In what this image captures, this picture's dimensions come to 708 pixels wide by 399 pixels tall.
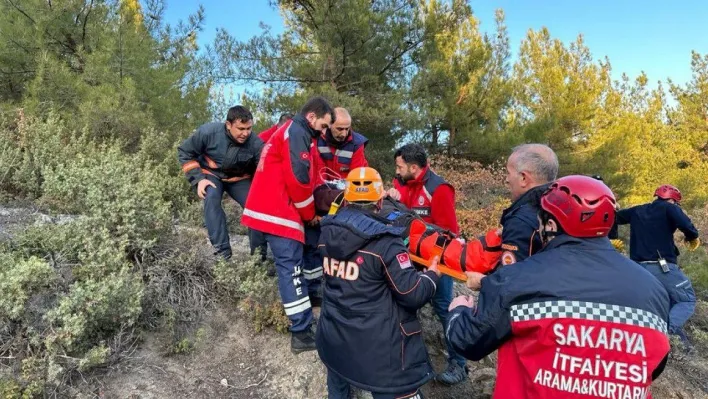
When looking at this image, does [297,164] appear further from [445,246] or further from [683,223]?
[683,223]

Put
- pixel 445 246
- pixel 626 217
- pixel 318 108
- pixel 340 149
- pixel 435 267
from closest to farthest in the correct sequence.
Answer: pixel 435 267 < pixel 445 246 < pixel 318 108 < pixel 340 149 < pixel 626 217

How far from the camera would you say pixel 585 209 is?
1.70 m

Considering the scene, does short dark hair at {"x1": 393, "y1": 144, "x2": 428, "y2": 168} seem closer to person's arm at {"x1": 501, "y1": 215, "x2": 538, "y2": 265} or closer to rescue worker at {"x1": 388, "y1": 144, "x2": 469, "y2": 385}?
rescue worker at {"x1": 388, "y1": 144, "x2": 469, "y2": 385}

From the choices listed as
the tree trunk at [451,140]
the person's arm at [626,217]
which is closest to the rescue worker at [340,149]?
the person's arm at [626,217]

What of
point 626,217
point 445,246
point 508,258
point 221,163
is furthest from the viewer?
point 626,217

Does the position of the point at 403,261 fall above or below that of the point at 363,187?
below

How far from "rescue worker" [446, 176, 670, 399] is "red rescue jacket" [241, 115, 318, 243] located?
2.03m

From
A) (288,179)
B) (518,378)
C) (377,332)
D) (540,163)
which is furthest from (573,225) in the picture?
(288,179)

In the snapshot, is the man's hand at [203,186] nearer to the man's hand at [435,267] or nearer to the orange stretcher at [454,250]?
the orange stretcher at [454,250]

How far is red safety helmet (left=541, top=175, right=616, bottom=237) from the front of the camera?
67.1 inches

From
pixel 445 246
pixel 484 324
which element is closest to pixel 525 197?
pixel 445 246

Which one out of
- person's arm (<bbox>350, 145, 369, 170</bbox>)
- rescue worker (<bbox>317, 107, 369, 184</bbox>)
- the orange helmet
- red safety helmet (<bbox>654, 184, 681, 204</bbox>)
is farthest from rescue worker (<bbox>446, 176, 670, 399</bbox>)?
red safety helmet (<bbox>654, 184, 681, 204</bbox>)

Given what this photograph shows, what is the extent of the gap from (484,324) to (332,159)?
2932 mm

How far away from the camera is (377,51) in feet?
33.9
